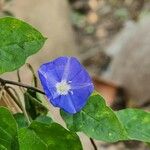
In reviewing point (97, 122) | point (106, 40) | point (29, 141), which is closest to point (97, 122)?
point (97, 122)

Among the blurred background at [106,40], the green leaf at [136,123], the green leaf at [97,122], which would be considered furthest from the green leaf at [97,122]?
the blurred background at [106,40]

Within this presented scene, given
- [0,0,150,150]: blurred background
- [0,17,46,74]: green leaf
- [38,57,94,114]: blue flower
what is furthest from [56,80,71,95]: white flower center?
[0,0,150,150]: blurred background

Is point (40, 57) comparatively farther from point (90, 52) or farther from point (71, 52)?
point (90, 52)

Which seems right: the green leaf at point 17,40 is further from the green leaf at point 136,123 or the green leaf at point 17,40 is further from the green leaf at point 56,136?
the green leaf at point 136,123

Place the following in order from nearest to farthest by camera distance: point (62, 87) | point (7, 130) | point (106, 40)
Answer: point (7, 130)
point (62, 87)
point (106, 40)

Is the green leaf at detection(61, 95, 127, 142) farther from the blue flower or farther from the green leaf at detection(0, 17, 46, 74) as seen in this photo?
the green leaf at detection(0, 17, 46, 74)

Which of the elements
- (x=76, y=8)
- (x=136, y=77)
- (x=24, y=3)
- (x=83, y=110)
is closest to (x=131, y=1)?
(x=76, y=8)

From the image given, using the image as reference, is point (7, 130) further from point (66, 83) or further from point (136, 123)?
point (136, 123)
